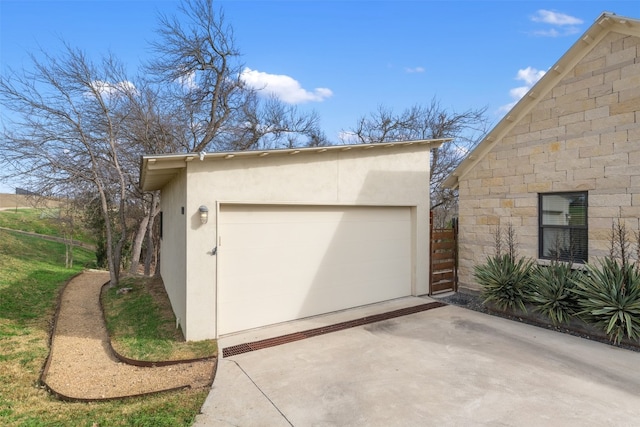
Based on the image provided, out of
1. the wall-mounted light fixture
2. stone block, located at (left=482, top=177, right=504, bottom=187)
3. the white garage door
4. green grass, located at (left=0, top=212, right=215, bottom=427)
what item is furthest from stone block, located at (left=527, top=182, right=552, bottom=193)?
green grass, located at (left=0, top=212, right=215, bottom=427)

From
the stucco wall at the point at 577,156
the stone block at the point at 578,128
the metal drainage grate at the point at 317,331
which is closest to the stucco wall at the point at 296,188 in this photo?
the metal drainage grate at the point at 317,331

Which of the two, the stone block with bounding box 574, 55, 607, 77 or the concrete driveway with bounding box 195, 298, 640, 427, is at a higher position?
the stone block with bounding box 574, 55, 607, 77

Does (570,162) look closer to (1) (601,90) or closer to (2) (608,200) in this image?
(2) (608,200)

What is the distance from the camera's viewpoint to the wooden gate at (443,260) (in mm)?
8367

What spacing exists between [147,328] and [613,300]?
7.83m

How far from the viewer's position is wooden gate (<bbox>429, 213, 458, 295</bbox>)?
8.37 meters

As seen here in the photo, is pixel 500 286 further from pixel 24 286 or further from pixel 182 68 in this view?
pixel 182 68

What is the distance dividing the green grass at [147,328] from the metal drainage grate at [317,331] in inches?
15.0

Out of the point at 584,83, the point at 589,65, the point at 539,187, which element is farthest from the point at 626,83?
the point at 539,187

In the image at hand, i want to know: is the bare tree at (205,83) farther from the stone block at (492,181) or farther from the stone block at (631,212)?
the stone block at (631,212)

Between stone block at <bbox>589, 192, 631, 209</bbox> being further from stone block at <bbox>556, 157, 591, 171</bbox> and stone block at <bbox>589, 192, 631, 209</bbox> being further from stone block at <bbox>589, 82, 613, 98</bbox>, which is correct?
stone block at <bbox>589, 82, 613, 98</bbox>

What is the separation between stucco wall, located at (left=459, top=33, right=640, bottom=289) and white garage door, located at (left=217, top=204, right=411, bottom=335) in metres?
2.15

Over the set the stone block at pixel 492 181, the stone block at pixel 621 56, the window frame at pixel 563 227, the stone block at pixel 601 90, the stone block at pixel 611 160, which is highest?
the stone block at pixel 621 56

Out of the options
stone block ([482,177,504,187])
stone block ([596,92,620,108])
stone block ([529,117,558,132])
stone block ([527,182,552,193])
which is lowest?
stone block ([527,182,552,193])
